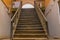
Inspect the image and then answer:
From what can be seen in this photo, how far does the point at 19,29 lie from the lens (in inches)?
272

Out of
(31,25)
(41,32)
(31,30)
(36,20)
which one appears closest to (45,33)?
(41,32)

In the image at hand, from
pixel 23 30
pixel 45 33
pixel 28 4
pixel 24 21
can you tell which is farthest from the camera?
pixel 28 4

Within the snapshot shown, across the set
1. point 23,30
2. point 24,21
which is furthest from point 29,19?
point 23,30

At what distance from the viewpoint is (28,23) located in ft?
25.0

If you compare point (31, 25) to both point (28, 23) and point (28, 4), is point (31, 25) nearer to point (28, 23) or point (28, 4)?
point (28, 23)

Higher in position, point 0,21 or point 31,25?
point 0,21

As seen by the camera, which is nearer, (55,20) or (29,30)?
(55,20)

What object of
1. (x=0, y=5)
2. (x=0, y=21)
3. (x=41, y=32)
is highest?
(x=0, y=5)

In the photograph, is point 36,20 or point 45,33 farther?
point 36,20

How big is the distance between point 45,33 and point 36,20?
1.90 metres

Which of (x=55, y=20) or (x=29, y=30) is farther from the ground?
(x=55, y=20)

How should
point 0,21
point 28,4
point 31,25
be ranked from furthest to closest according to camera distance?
point 28,4 < point 31,25 < point 0,21

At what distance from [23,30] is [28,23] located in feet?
3.29

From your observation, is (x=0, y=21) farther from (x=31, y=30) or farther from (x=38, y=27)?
(x=38, y=27)
